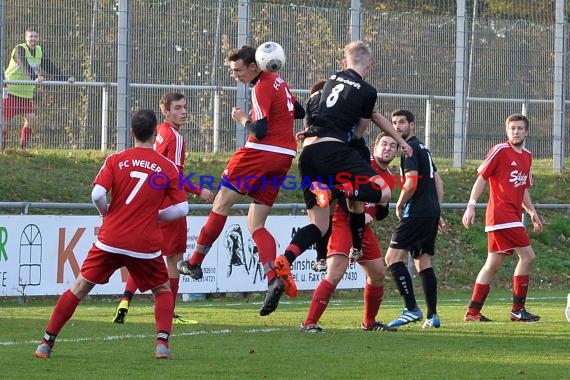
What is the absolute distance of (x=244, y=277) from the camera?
17.8 m

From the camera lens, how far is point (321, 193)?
37.3ft

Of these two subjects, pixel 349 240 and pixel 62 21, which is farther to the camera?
pixel 62 21

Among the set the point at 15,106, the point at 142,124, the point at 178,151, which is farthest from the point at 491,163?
the point at 15,106

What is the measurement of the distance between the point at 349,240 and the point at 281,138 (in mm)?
1368

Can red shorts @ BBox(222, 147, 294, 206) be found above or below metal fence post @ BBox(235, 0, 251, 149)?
below

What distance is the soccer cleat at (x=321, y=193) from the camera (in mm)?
11336

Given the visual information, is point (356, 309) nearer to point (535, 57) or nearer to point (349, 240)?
point (349, 240)

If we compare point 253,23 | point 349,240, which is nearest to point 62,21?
point 253,23

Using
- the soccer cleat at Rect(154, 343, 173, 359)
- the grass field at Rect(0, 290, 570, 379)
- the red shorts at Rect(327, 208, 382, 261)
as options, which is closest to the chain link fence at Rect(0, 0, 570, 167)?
the grass field at Rect(0, 290, 570, 379)

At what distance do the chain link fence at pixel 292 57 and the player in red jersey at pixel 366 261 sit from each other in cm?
734

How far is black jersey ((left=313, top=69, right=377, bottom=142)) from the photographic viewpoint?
11.2 m

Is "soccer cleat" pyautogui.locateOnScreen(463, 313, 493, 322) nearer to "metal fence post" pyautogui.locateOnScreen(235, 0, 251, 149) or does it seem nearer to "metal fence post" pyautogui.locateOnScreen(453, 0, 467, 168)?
"metal fence post" pyautogui.locateOnScreen(235, 0, 251, 149)

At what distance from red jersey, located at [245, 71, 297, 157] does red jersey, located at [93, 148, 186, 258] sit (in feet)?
5.56

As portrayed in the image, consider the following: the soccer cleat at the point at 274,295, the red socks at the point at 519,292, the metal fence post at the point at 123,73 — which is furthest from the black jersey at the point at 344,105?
the metal fence post at the point at 123,73
